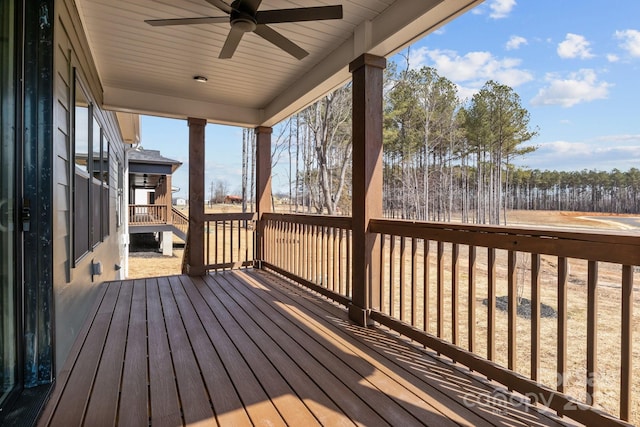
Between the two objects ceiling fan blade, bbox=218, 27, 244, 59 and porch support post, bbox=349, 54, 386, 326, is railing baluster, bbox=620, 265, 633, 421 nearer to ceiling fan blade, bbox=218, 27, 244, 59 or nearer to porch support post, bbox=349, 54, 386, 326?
porch support post, bbox=349, 54, 386, 326

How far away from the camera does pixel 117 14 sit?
263 cm

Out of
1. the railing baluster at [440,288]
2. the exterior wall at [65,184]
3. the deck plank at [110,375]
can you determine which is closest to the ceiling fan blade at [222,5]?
the exterior wall at [65,184]

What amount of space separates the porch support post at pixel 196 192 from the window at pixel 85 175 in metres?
1.11

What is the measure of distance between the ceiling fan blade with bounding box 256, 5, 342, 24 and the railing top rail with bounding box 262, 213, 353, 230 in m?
1.74

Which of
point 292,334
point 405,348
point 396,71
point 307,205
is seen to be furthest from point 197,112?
point 307,205

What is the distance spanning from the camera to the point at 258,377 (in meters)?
1.93

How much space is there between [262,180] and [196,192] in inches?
40.4

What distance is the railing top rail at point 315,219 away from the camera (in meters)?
3.31

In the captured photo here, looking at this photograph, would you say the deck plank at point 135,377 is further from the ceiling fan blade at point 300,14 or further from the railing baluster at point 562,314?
the ceiling fan blade at point 300,14

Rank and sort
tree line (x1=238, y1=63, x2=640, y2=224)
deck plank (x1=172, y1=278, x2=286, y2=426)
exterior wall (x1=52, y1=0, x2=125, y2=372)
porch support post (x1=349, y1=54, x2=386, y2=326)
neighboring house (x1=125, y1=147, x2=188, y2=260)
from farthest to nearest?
neighboring house (x1=125, y1=147, x2=188, y2=260) < tree line (x1=238, y1=63, x2=640, y2=224) < porch support post (x1=349, y1=54, x2=386, y2=326) < exterior wall (x1=52, y1=0, x2=125, y2=372) < deck plank (x1=172, y1=278, x2=286, y2=426)

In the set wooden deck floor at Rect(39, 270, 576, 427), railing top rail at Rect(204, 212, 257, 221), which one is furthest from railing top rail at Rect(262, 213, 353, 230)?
wooden deck floor at Rect(39, 270, 576, 427)

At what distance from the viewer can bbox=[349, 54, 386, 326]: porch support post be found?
112 inches

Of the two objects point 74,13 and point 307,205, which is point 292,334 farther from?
point 307,205

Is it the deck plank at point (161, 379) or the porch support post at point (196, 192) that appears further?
the porch support post at point (196, 192)
